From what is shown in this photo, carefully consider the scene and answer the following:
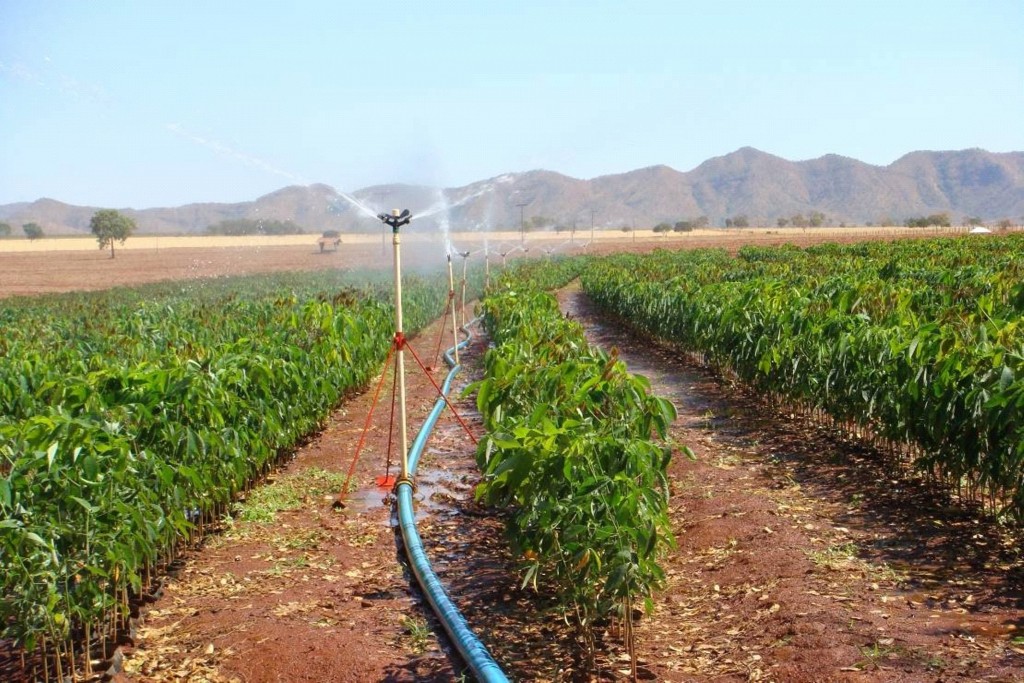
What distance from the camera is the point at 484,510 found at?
24.8ft

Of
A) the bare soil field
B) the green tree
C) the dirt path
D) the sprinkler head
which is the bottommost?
the dirt path

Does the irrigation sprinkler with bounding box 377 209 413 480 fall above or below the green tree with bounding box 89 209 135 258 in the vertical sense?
below

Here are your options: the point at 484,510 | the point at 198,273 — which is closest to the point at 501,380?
the point at 484,510

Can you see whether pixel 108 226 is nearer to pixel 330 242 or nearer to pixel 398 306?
pixel 330 242

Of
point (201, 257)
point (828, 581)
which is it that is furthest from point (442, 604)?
point (201, 257)

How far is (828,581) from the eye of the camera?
17.8 ft

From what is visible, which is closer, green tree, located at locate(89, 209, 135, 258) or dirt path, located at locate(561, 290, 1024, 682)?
dirt path, located at locate(561, 290, 1024, 682)

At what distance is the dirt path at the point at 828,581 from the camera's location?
14.6ft

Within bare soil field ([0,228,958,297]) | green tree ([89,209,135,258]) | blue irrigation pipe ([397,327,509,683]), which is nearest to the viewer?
blue irrigation pipe ([397,327,509,683])

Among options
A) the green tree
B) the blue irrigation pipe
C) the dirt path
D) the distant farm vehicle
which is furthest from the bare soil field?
the blue irrigation pipe

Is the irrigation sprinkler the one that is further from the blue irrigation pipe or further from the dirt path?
the dirt path

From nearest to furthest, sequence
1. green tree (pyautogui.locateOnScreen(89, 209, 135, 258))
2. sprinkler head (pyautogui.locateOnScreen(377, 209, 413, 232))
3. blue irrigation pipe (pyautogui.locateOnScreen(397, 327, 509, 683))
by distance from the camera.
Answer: blue irrigation pipe (pyautogui.locateOnScreen(397, 327, 509, 683)) < sprinkler head (pyautogui.locateOnScreen(377, 209, 413, 232)) < green tree (pyautogui.locateOnScreen(89, 209, 135, 258))

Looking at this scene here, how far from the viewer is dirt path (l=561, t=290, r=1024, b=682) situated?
175 inches

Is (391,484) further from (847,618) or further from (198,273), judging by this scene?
(198,273)
